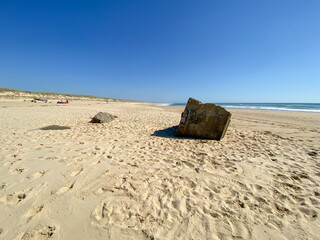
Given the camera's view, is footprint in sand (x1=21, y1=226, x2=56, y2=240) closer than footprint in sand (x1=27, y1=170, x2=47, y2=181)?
Yes

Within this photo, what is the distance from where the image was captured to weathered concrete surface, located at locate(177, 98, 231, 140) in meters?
5.69

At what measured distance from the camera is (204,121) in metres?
5.94

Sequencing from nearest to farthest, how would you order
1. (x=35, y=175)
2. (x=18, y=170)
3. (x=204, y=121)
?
1. (x=35, y=175)
2. (x=18, y=170)
3. (x=204, y=121)

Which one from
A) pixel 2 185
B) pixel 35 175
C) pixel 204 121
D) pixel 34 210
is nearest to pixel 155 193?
pixel 34 210

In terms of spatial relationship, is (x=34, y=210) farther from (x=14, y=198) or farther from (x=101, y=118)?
(x=101, y=118)

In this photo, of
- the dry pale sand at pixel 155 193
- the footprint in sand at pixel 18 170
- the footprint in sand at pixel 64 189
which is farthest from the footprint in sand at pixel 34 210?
the footprint in sand at pixel 18 170

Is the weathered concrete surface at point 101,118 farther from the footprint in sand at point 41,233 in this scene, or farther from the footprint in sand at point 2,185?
the footprint in sand at point 41,233

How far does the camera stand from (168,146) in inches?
188

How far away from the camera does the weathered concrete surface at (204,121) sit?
18.7 ft

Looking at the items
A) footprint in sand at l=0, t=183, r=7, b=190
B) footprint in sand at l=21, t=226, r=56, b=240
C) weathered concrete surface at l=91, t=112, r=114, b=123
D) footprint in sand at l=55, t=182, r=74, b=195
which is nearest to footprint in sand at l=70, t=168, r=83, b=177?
footprint in sand at l=55, t=182, r=74, b=195

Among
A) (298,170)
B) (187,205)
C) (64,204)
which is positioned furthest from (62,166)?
(298,170)

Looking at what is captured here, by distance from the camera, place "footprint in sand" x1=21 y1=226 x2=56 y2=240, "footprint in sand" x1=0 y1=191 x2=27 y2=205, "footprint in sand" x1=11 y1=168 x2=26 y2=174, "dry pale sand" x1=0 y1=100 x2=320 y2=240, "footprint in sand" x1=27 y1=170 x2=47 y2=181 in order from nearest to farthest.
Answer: "footprint in sand" x1=21 y1=226 x2=56 y2=240, "dry pale sand" x1=0 y1=100 x2=320 y2=240, "footprint in sand" x1=0 y1=191 x2=27 y2=205, "footprint in sand" x1=27 y1=170 x2=47 y2=181, "footprint in sand" x1=11 y1=168 x2=26 y2=174

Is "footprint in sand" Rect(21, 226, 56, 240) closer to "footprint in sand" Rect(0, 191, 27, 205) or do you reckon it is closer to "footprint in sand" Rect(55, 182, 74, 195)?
"footprint in sand" Rect(55, 182, 74, 195)

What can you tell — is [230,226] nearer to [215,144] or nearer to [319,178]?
[319,178]
